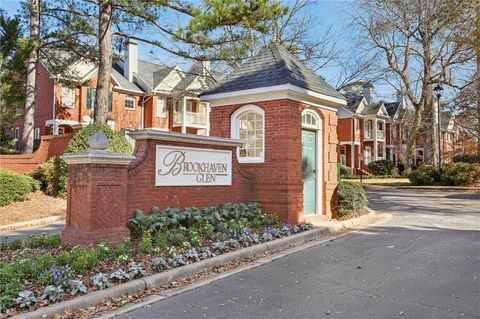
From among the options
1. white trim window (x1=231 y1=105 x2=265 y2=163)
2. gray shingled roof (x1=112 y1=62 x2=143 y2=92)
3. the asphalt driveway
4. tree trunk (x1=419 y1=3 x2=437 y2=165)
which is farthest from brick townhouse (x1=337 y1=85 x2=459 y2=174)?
the asphalt driveway

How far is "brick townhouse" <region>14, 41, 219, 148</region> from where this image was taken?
3281cm

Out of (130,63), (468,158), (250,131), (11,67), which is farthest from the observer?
(130,63)

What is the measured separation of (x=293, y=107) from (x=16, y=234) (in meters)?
7.92

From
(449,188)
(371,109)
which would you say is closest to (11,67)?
(449,188)

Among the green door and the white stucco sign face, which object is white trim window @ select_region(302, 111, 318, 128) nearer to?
the green door

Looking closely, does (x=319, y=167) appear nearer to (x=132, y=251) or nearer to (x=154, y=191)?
(x=154, y=191)

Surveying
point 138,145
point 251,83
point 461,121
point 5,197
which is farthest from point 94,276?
point 461,121

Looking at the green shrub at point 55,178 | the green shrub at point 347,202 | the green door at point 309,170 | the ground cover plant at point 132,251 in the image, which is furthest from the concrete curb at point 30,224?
the green shrub at point 347,202

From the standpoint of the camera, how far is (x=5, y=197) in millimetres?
14750

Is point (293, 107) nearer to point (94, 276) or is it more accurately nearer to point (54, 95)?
point (94, 276)

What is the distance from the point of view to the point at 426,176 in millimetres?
26438

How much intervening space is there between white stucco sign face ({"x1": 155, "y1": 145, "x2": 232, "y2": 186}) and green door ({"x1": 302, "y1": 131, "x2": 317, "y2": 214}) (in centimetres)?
242

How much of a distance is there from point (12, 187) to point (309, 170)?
10.3 m

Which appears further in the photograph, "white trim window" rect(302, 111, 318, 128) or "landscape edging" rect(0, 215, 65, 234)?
"landscape edging" rect(0, 215, 65, 234)
